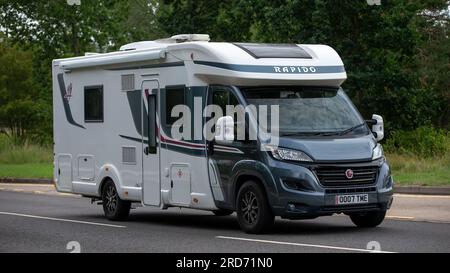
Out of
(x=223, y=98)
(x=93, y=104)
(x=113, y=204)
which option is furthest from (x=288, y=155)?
(x=93, y=104)

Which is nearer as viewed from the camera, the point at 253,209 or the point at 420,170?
the point at 253,209

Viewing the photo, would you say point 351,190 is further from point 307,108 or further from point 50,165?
point 50,165

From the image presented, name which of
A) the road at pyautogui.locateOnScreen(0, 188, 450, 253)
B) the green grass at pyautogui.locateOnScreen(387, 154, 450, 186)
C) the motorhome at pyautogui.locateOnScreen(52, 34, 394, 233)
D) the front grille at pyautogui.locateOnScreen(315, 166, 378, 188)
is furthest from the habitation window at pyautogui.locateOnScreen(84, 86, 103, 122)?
the green grass at pyautogui.locateOnScreen(387, 154, 450, 186)

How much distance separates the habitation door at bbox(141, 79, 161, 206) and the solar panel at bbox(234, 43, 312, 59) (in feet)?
6.29

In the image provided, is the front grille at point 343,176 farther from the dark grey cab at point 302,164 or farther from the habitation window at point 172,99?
the habitation window at point 172,99

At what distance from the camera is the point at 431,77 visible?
152ft

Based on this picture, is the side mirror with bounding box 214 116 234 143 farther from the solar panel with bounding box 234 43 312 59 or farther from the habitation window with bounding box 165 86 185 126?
the habitation window with bounding box 165 86 185 126

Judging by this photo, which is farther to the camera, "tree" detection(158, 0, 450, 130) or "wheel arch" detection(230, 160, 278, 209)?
"tree" detection(158, 0, 450, 130)

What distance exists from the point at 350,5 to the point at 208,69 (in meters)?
20.8

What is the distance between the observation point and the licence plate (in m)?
14.5

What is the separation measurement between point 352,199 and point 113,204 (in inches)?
207

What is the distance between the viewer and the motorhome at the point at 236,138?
14.5 m

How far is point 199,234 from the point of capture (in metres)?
15.4
